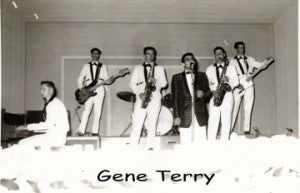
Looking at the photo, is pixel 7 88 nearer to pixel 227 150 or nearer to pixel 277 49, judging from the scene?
pixel 277 49

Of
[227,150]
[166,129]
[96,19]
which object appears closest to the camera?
[227,150]

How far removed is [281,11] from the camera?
8.87 metres

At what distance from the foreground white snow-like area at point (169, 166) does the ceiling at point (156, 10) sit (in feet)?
19.2

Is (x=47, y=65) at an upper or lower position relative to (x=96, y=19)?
lower

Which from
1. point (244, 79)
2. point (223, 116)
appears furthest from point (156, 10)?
point (223, 116)

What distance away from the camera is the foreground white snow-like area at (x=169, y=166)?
2672mm

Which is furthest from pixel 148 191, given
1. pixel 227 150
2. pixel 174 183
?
pixel 227 150

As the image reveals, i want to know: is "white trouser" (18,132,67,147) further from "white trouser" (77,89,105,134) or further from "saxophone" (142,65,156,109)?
"white trouser" (77,89,105,134)

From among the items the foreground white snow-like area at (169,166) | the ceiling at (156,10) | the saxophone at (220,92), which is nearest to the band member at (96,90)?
the ceiling at (156,10)

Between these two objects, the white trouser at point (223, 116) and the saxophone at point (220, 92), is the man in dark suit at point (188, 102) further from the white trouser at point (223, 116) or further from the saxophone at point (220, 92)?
the white trouser at point (223, 116)

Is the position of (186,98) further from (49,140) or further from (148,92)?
(49,140)

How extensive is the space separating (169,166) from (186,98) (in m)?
3.57

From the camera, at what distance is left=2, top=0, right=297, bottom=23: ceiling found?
27.3 feet

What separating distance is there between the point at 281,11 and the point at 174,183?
699cm
